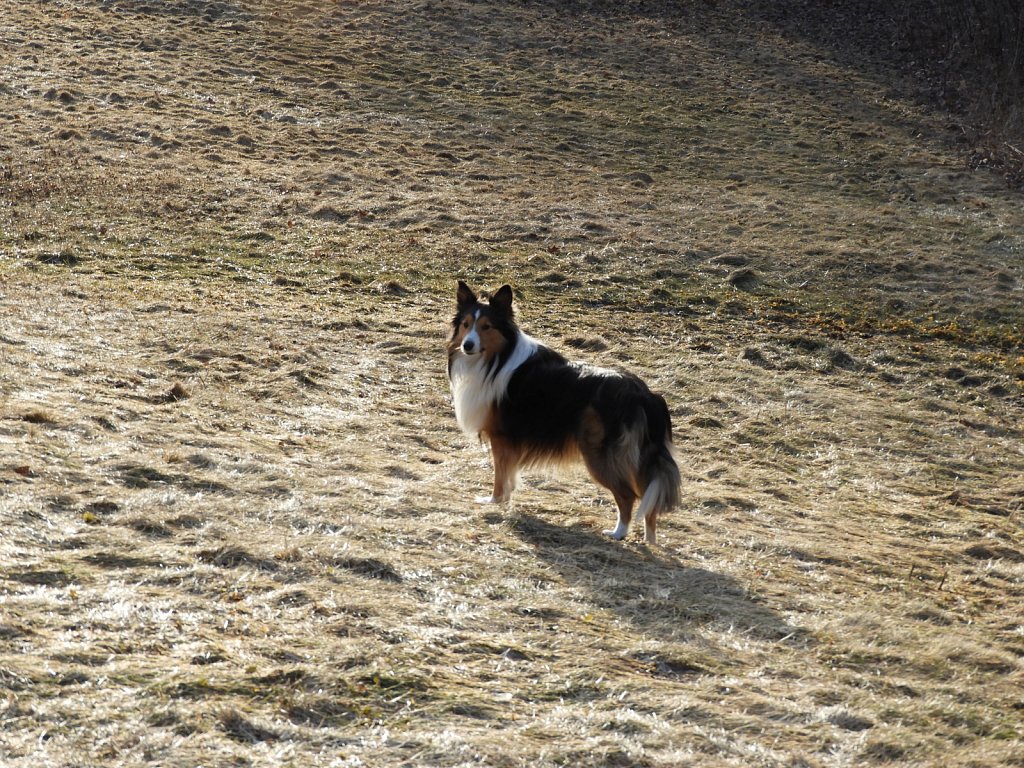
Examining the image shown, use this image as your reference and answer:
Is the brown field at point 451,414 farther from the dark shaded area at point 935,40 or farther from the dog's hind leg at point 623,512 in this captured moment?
the dark shaded area at point 935,40

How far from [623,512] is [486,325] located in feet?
5.41

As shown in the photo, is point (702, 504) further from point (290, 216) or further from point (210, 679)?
point (290, 216)

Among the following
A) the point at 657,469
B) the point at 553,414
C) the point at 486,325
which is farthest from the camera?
the point at 486,325

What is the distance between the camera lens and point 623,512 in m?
7.81

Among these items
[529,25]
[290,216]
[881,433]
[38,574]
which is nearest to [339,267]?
[290,216]

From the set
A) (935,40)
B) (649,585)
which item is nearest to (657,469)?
(649,585)

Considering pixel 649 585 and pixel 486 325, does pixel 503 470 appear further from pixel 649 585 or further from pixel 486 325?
pixel 649 585

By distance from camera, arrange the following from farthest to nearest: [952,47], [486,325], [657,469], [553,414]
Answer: [952,47]
[486,325]
[553,414]
[657,469]

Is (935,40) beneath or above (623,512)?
above

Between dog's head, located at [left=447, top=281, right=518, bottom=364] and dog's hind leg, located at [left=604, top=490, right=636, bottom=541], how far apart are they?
1.36m

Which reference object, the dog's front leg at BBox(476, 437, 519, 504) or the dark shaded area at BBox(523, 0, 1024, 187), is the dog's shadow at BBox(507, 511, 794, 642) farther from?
the dark shaded area at BBox(523, 0, 1024, 187)

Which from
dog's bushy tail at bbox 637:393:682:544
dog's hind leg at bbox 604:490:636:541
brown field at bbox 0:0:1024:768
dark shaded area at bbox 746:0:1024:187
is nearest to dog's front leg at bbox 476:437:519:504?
brown field at bbox 0:0:1024:768

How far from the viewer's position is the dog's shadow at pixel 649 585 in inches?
250

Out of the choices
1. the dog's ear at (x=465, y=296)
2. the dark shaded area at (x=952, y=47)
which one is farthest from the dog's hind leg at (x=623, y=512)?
the dark shaded area at (x=952, y=47)
